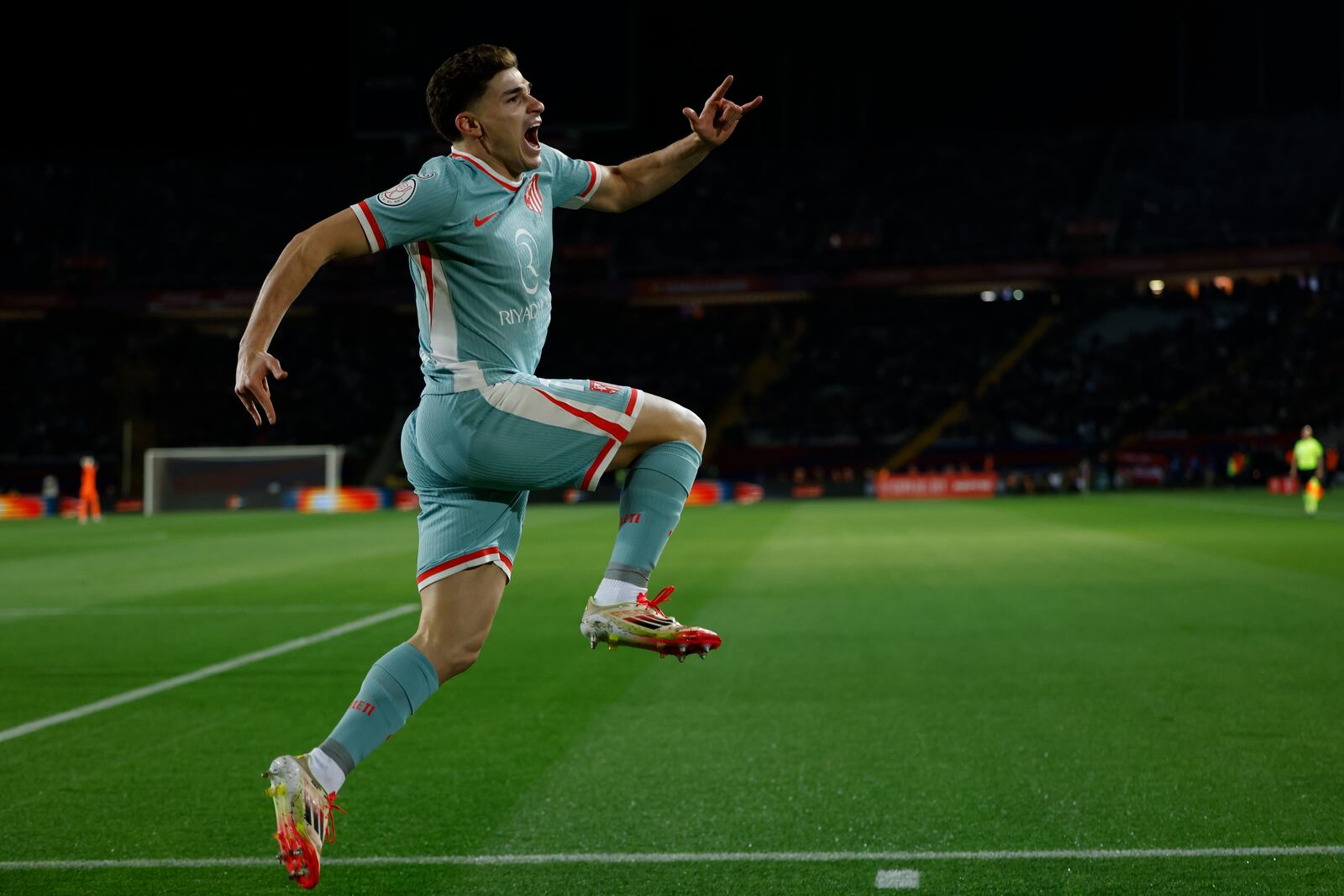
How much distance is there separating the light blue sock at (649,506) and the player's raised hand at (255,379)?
3.39 feet

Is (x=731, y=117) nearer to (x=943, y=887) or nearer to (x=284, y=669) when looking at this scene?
(x=943, y=887)

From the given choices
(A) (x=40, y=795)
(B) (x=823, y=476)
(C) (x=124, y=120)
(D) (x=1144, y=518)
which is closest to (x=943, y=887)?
(A) (x=40, y=795)

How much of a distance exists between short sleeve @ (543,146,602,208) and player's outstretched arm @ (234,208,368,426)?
2.89 ft

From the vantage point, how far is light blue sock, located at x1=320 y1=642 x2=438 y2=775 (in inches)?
141

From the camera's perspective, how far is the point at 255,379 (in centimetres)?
Result: 324

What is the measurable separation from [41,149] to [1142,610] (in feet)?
155

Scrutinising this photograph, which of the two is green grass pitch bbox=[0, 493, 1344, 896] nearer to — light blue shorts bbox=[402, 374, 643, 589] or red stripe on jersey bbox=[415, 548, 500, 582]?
red stripe on jersey bbox=[415, 548, 500, 582]

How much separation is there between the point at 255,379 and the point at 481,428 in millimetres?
660

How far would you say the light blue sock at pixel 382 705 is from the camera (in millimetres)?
3590

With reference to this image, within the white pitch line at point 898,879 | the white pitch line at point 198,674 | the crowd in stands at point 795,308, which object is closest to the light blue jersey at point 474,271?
the white pitch line at point 898,879

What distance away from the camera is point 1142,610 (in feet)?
35.8

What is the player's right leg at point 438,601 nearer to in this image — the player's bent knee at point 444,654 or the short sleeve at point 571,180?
the player's bent knee at point 444,654

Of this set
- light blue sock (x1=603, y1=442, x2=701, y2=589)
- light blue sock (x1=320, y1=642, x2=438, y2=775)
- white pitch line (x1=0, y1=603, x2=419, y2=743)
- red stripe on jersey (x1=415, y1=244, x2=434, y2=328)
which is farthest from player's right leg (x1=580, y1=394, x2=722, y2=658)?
white pitch line (x1=0, y1=603, x2=419, y2=743)

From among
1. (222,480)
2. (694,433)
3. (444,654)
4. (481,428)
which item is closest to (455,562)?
(444,654)
